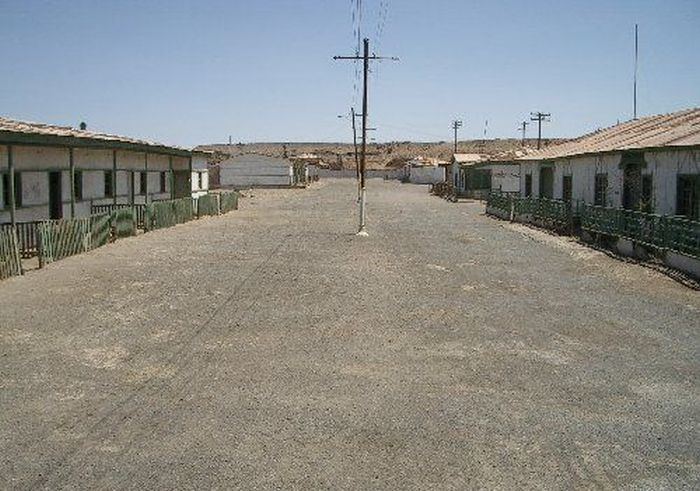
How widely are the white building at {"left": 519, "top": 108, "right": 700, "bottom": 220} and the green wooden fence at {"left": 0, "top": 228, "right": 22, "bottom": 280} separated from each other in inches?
651

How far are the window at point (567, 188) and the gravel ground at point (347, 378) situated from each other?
12339 millimetres

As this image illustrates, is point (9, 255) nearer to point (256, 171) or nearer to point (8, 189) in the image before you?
point (8, 189)

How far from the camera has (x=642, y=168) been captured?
20562mm

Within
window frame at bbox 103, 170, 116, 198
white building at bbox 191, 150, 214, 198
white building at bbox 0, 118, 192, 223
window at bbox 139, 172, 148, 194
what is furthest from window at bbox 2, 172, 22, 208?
white building at bbox 191, 150, 214, 198

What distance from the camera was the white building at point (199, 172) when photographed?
1458 inches

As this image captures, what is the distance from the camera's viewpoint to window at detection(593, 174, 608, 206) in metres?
23.8

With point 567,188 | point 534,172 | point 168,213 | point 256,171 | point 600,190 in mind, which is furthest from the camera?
point 256,171

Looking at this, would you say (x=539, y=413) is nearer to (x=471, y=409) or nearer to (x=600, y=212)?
(x=471, y=409)

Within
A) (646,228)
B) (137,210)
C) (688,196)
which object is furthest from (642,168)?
(137,210)

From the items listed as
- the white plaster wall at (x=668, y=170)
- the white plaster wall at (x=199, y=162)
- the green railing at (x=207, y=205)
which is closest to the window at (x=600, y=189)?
the white plaster wall at (x=668, y=170)

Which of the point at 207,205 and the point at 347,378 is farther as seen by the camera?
the point at 207,205

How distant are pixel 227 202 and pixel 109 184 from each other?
1144 centimetres

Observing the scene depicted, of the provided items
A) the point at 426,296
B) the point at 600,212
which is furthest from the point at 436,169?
the point at 426,296

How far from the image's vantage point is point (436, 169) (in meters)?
90.3
